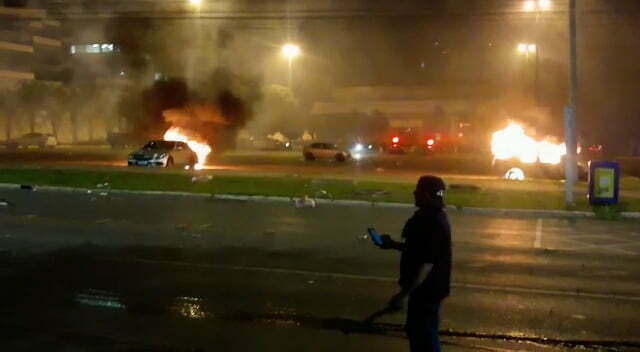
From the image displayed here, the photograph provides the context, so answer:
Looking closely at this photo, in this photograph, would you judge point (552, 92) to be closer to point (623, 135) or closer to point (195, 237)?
point (623, 135)

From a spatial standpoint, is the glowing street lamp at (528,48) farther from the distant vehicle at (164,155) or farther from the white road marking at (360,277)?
the white road marking at (360,277)

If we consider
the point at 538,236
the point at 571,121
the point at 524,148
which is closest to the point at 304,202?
the point at 538,236

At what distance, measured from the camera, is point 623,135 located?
156 feet

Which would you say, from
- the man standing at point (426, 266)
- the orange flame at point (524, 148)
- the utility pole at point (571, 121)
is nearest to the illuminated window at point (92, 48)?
the orange flame at point (524, 148)

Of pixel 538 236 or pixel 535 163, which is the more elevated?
pixel 535 163

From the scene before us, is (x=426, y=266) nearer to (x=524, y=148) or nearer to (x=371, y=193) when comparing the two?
(x=371, y=193)

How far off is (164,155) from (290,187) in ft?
36.7

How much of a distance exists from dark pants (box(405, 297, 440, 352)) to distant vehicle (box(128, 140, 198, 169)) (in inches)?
989

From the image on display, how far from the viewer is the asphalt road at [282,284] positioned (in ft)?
20.5

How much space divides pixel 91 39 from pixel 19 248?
2033 inches

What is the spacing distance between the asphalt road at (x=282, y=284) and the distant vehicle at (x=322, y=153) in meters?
24.7

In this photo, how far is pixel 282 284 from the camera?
827cm

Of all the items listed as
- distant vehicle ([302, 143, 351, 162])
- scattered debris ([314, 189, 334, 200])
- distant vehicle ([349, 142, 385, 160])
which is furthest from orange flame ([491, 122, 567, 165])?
scattered debris ([314, 189, 334, 200])

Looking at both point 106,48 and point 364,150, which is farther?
point 106,48
